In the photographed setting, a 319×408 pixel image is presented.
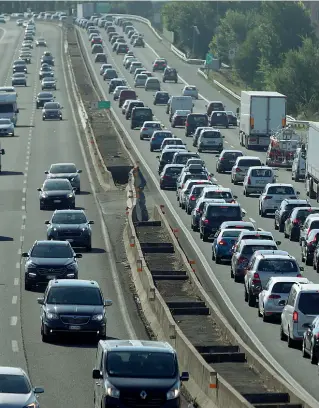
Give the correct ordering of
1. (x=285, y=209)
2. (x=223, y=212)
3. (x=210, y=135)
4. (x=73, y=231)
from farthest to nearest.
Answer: (x=210, y=135), (x=285, y=209), (x=223, y=212), (x=73, y=231)

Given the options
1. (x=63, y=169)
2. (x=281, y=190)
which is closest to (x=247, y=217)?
(x=281, y=190)

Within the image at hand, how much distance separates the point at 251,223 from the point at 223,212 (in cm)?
368

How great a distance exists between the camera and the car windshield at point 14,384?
21.3 meters

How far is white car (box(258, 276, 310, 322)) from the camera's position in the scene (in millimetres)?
34812

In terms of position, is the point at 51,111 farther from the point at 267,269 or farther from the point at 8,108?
the point at 267,269

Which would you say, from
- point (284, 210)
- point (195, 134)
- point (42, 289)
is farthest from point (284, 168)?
point (42, 289)

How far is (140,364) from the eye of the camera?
22969 mm

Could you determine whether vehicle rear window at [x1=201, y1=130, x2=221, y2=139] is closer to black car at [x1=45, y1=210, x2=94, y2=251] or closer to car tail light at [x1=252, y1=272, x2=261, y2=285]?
black car at [x1=45, y1=210, x2=94, y2=251]

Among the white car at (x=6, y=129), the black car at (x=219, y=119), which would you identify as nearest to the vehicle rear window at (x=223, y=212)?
the white car at (x=6, y=129)

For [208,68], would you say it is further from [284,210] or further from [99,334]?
[99,334]

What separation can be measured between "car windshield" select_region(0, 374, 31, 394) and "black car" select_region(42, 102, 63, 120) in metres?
85.4

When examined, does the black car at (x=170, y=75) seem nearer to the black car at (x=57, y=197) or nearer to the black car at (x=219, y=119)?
the black car at (x=219, y=119)

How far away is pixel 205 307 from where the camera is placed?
3456cm

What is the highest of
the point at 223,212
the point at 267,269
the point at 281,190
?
the point at 267,269
